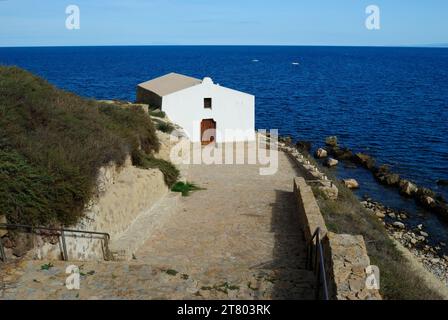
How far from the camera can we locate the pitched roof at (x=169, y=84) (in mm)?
34691

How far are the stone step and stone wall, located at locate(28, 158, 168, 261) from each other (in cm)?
19

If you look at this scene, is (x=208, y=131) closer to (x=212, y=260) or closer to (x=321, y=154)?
(x=321, y=154)

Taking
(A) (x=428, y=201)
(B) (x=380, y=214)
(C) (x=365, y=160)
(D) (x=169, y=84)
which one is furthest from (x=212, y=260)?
(D) (x=169, y=84)

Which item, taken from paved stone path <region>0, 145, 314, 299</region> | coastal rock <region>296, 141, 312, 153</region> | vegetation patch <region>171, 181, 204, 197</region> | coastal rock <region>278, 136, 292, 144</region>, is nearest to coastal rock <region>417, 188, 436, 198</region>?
paved stone path <region>0, 145, 314, 299</region>

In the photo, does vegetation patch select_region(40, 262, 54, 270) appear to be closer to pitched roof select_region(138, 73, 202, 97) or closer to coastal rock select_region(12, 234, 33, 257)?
coastal rock select_region(12, 234, 33, 257)

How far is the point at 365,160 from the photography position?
35094 millimetres

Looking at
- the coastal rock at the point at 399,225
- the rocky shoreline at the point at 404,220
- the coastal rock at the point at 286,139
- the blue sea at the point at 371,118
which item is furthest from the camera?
the coastal rock at the point at 286,139

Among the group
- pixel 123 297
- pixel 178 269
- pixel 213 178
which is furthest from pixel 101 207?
pixel 213 178

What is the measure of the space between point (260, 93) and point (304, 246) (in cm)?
6968

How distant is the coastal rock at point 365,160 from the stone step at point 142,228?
2092 cm

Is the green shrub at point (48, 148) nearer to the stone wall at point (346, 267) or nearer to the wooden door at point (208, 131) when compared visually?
the stone wall at point (346, 267)

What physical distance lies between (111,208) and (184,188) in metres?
7.51

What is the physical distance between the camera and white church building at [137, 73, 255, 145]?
105ft

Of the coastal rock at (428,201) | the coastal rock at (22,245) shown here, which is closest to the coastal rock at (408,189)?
the coastal rock at (428,201)
